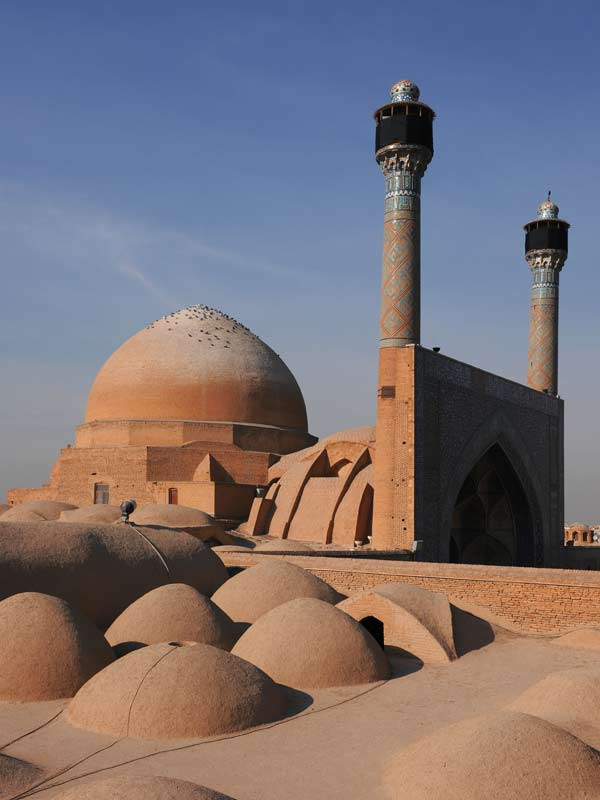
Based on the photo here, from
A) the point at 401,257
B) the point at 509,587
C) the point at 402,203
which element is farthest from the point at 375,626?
the point at 402,203

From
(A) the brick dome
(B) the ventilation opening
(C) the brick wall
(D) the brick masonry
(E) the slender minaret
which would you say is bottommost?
(B) the ventilation opening

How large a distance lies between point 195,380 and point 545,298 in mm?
10960

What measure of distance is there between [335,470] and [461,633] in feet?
37.4

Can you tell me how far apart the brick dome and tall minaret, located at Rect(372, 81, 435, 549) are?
8381 mm

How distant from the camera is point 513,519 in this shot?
2452 centimetres

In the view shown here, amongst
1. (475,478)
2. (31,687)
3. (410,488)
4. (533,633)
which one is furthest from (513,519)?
(31,687)

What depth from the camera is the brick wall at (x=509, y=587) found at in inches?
456

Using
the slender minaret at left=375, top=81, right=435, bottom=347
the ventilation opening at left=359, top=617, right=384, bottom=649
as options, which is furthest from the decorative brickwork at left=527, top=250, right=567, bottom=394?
the ventilation opening at left=359, top=617, right=384, bottom=649

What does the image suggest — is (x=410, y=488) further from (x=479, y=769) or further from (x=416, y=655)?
(x=479, y=769)

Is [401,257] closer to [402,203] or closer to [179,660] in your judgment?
[402,203]

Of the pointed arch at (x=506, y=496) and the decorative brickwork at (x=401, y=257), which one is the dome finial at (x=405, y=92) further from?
the pointed arch at (x=506, y=496)

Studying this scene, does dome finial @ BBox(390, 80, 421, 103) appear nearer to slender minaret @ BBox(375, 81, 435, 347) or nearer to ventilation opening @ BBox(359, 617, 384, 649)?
slender minaret @ BBox(375, 81, 435, 347)

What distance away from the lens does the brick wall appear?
11570 mm

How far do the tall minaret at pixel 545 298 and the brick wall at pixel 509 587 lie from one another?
14.2m
